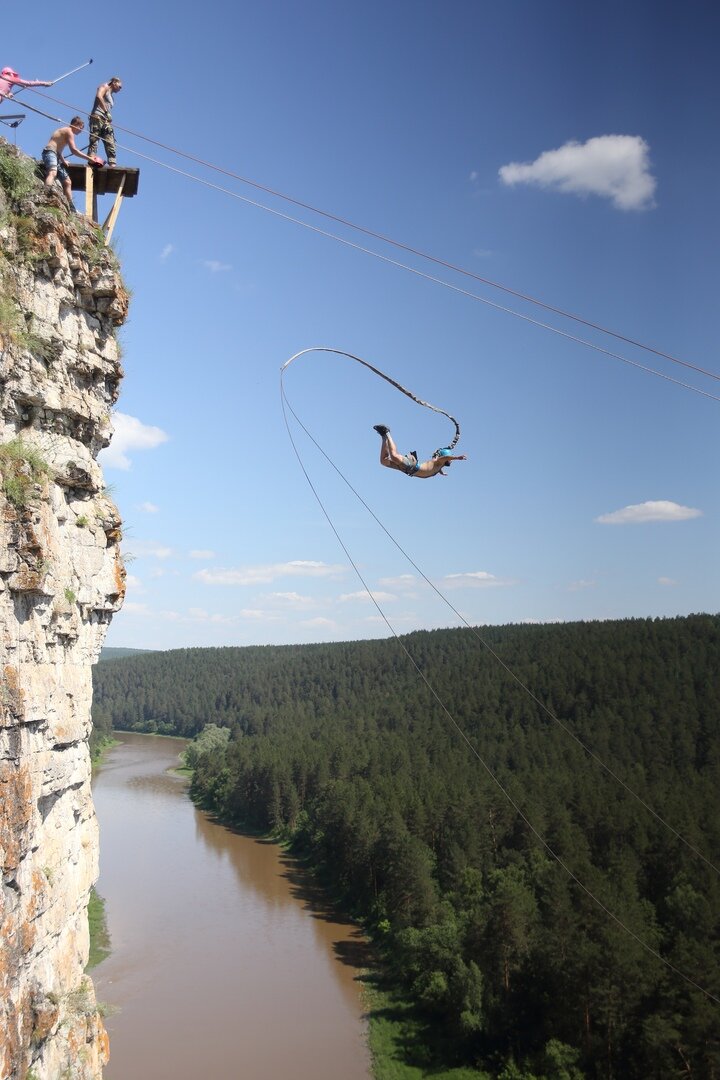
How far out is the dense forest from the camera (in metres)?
23.0

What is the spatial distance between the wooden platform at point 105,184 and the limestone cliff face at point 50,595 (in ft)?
3.05

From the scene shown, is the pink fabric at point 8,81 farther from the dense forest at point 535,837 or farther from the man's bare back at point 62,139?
the dense forest at point 535,837

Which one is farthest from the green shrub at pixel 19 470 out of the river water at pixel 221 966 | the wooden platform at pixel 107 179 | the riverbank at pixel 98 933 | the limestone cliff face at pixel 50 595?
the riverbank at pixel 98 933

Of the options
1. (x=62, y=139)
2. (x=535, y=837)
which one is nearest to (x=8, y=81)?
(x=62, y=139)

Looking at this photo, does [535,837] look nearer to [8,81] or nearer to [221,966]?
[221,966]

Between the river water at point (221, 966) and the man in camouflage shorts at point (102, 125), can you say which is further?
the river water at point (221, 966)

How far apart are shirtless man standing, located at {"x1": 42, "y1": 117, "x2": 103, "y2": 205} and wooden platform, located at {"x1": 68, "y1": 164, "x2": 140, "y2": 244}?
125 millimetres

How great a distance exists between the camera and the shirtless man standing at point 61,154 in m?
7.93

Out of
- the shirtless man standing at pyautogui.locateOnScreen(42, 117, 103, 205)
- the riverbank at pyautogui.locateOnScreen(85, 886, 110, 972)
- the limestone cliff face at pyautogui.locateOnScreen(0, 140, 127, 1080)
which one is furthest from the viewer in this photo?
the riverbank at pyautogui.locateOnScreen(85, 886, 110, 972)

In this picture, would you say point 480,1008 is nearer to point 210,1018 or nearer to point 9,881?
point 210,1018

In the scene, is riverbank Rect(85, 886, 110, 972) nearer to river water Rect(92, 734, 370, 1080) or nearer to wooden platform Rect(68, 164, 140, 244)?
river water Rect(92, 734, 370, 1080)

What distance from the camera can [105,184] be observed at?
29.6 feet

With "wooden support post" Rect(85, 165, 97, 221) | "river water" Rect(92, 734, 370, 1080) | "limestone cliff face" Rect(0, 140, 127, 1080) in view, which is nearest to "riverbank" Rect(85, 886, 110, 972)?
"river water" Rect(92, 734, 370, 1080)

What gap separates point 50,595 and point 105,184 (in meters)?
5.23
